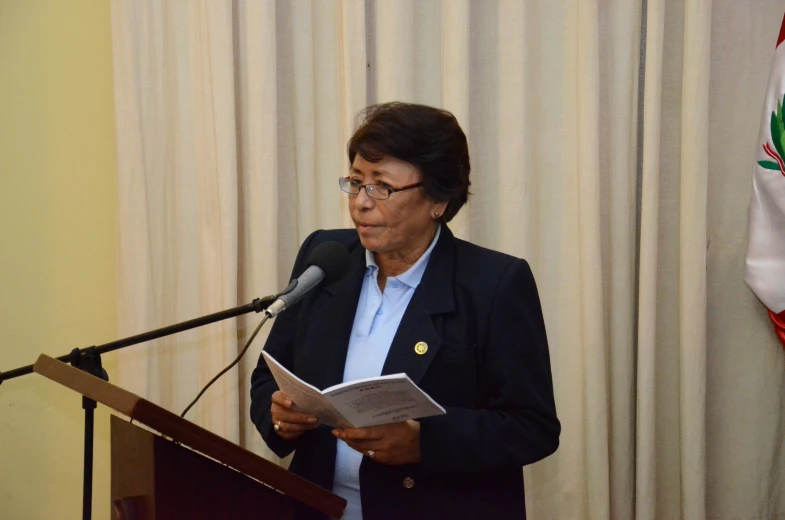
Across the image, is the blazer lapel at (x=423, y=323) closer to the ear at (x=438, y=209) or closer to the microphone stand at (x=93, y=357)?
the ear at (x=438, y=209)

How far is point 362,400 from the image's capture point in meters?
1.65

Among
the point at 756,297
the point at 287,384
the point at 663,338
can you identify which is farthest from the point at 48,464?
the point at 756,297

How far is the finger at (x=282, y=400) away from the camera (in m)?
1.84

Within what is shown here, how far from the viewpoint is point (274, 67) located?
3.02m

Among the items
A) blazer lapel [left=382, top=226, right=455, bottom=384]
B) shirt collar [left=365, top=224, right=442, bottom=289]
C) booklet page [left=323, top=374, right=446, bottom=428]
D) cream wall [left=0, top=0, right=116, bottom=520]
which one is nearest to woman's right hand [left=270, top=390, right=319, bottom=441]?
booklet page [left=323, top=374, right=446, bottom=428]

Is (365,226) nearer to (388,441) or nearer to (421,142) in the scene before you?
(421,142)

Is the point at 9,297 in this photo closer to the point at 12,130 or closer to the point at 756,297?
the point at 12,130

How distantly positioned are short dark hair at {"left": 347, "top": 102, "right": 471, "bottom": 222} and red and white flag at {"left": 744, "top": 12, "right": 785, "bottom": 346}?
4.12 ft

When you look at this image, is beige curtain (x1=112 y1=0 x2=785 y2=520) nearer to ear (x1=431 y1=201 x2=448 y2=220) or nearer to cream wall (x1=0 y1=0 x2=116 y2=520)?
cream wall (x1=0 y1=0 x2=116 y2=520)

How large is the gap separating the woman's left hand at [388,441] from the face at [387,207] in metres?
0.48

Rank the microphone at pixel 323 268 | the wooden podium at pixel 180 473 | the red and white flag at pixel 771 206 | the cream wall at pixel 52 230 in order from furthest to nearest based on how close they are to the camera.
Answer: the cream wall at pixel 52 230 < the red and white flag at pixel 771 206 < the microphone at pixel 323 268 < the wooden podium at pixel 180 473

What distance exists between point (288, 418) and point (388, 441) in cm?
23

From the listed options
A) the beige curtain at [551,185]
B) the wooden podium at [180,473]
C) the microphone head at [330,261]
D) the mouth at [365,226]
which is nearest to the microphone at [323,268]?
the microphone head at [330,261]

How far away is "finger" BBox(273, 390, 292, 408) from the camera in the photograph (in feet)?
6.03
